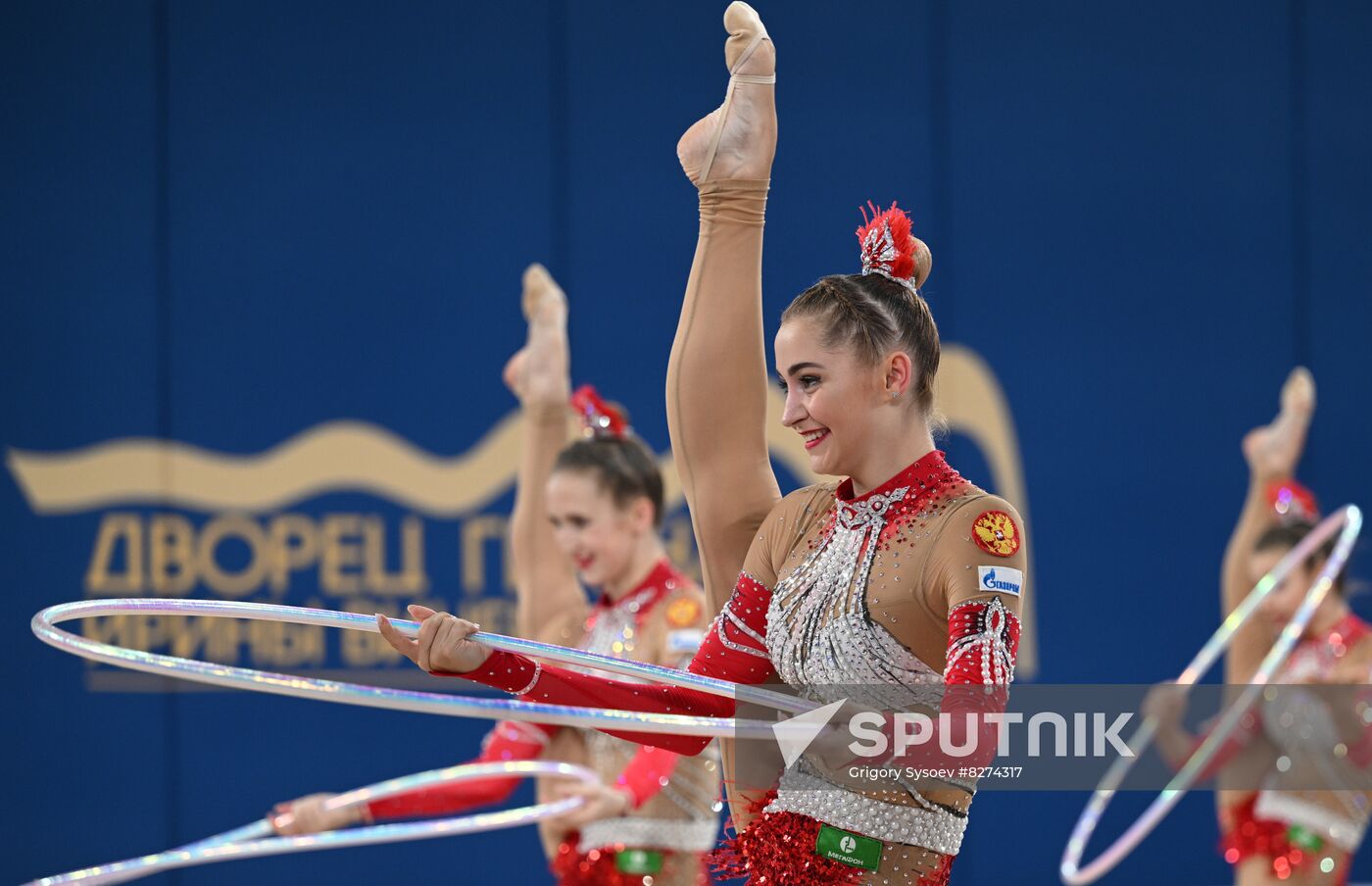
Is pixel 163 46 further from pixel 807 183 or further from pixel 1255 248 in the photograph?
pixel 1255 248

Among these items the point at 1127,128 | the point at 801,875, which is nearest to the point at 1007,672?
the point at 801,875

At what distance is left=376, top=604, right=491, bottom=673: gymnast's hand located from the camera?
7.06ft

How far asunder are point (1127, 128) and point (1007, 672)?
18.2ft

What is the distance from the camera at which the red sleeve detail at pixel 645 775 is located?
3912mm

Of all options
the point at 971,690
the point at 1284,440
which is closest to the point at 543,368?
the point at 971,690

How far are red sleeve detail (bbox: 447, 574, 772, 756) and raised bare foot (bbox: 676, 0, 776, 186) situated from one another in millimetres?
693

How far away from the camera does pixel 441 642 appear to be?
2.15 meters

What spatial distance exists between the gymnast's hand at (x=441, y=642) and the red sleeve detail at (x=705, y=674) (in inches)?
6.5

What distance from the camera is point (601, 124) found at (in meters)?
6.61

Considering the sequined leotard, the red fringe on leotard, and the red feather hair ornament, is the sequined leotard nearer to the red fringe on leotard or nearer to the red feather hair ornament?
the red fringe on leotard

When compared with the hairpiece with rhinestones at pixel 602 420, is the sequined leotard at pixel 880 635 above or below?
below

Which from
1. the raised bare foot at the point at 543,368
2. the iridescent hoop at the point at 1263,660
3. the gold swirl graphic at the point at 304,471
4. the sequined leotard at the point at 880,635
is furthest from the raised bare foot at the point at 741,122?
the gold swirl graphic at the point at 304,471

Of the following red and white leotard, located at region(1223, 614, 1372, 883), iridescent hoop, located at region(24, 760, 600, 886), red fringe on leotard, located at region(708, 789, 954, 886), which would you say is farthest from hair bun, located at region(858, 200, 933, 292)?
red and white leotard, located at region(1223, 614, 1372, 883)

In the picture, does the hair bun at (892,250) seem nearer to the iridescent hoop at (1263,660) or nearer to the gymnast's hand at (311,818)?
the gymnast's hand at (311,818)
